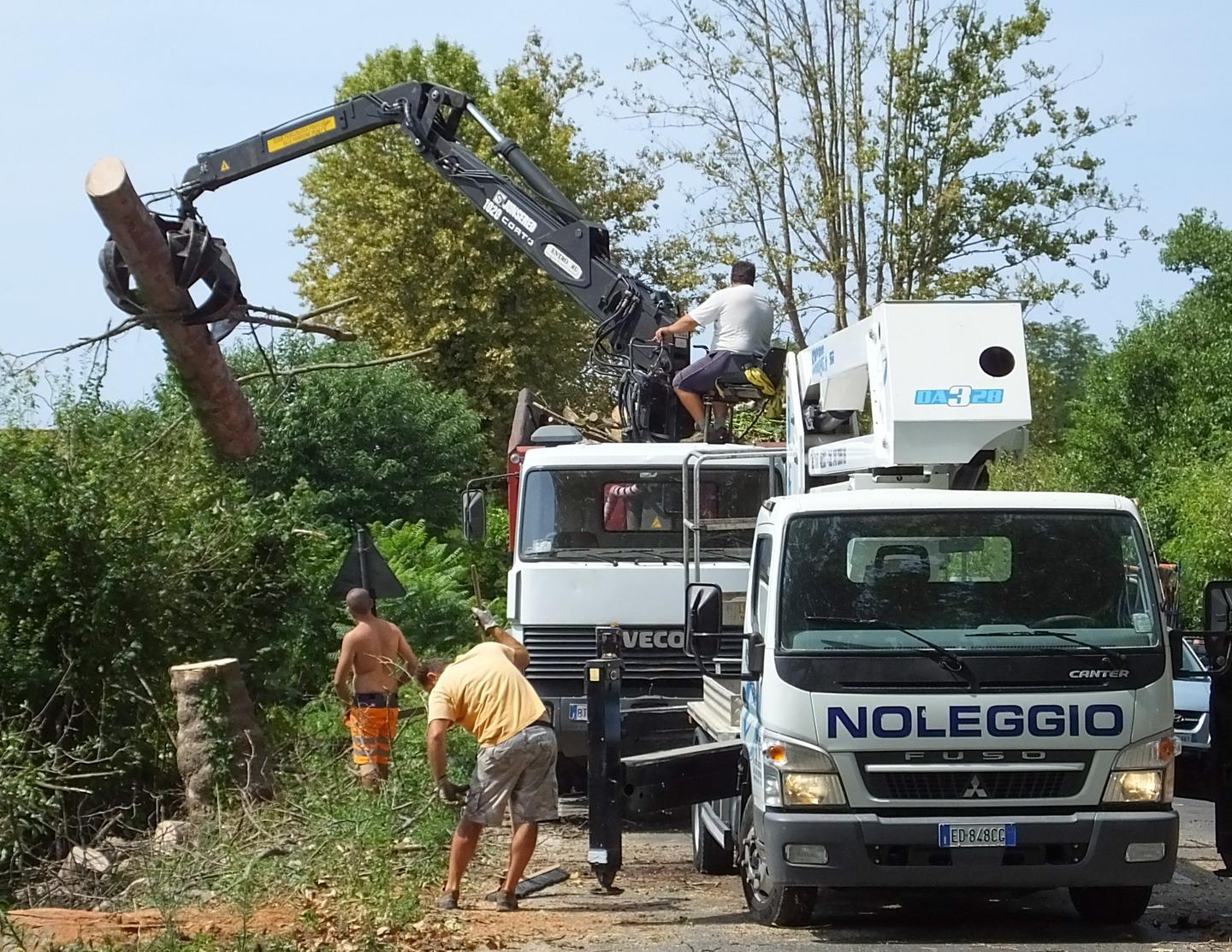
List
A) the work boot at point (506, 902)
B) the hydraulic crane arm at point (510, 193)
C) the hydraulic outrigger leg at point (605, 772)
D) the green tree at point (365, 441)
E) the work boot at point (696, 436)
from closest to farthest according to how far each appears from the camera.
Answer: the work boot at point (506, 902)
the hydraulic outrigger leg at point (605, 772)
the work boot at point (696, 436)
the hydraulic crane arm at point (510, 193)
the green tree at point (365, 441)

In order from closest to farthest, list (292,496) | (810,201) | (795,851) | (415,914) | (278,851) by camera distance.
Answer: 1. (795,851)
2. (415,914)
3. (278,851)
4. (292,496)
5. (810,201)

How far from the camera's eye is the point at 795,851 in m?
8.11

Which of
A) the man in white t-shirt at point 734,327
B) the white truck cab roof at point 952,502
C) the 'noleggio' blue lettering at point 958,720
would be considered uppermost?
the man in white t-shirt at point 734,327

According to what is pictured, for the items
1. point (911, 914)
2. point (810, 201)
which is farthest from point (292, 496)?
point (810, 201)

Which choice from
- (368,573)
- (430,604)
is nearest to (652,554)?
(368,573)

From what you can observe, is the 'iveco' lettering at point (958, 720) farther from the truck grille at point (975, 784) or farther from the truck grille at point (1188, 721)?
the truck grille at point (1188, 721)

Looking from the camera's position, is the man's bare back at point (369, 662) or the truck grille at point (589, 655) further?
the man's bare back at point (369, 662)

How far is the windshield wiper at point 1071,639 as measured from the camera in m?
8.13

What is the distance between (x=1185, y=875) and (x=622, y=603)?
13.8 ft

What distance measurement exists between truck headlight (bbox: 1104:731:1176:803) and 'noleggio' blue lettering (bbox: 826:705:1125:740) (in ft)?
0.86

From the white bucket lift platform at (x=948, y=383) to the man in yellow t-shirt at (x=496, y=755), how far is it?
2.39 meters

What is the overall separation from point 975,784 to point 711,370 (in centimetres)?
571

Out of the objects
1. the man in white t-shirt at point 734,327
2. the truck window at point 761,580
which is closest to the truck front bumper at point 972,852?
the truck window at point 761,580

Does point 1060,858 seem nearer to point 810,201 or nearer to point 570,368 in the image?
point 810,201
